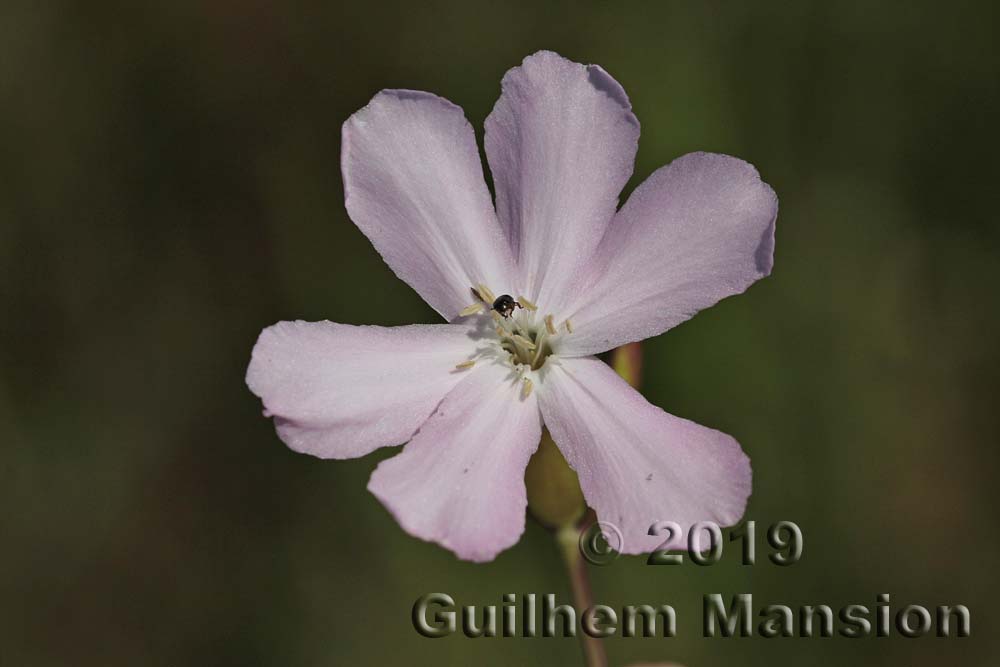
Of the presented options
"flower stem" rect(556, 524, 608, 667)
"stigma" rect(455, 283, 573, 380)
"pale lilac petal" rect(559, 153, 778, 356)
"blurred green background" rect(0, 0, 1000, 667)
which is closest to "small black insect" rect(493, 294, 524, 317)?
"stigma" rect(455, 283, 573, 380)

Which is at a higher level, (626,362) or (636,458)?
(626,362)

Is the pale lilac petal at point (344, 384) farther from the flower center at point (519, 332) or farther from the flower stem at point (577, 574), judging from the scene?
the flower stem at point (577, 574)

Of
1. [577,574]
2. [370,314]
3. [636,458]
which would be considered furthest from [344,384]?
[370,314]

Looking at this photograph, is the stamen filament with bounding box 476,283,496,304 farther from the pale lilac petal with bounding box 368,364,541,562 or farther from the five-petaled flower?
the pale lilac petal with bounding box 368,364,541,562

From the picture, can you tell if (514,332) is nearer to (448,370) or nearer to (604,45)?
(448,370)

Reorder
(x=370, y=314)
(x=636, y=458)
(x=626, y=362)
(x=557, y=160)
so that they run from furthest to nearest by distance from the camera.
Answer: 1. (x=370, y=314)
2. (x=626, y=362)
3. (x=557, y=160)
4. (x=636, y=458)

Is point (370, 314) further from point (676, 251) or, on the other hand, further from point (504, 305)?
point (676, 251)

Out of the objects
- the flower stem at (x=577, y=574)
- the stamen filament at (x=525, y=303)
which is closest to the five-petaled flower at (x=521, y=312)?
the stamen filament at (x=525, y=303)
